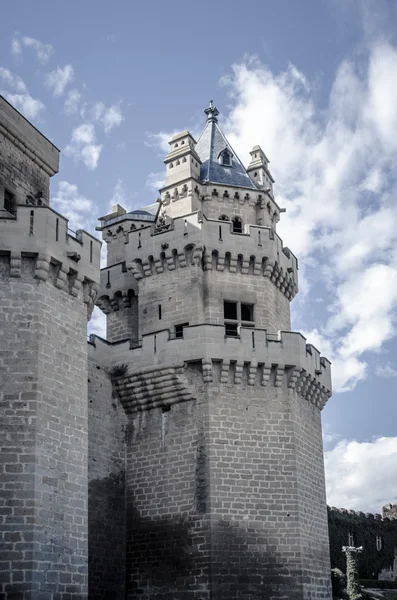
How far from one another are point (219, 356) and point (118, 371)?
3.35 m

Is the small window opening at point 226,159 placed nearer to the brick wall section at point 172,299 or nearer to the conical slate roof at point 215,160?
the conical slate roof at point 215,160

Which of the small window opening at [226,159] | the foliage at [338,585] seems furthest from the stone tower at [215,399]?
the foliage at [338,585]

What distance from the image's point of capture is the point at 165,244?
26734 mm

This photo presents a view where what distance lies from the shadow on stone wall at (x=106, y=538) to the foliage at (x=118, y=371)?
2976 mm

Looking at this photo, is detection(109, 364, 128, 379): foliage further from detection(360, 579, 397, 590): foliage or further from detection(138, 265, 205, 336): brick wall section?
detection(360, 579, 397, 590): foliage

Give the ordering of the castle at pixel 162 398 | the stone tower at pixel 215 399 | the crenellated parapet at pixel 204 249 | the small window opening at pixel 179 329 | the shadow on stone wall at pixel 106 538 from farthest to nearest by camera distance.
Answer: the crenellated parapet at pixel 204 249
the small window opening at pixel 179 329
the stone tower at pixel 215 399
the shadow on stone wall at pixel 106 538
the castle at pixel 162 398

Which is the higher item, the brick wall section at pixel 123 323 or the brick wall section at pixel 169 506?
the brick wall section at pixel 123 323

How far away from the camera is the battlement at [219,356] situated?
A: 79.6 ft

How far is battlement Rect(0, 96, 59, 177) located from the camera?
20984 millimetres

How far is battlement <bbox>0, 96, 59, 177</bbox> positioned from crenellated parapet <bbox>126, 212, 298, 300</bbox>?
5.17 m

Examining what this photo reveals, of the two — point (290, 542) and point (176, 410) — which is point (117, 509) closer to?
point (176, 410)

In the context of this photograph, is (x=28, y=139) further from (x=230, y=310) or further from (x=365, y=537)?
(x=365, y=537)

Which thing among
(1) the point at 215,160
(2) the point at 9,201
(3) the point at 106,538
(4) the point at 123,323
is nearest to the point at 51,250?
(2) the point at 9,201

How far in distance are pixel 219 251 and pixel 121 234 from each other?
18.1 feet
